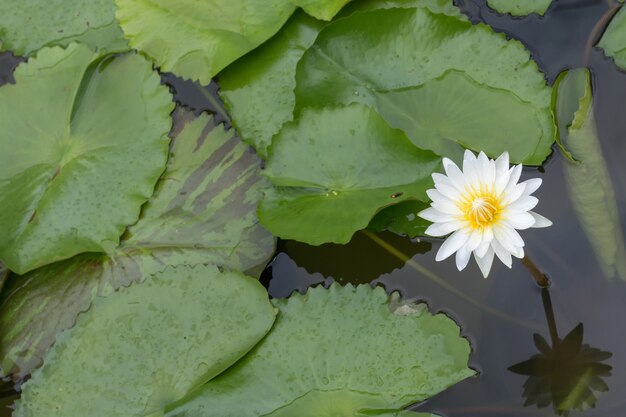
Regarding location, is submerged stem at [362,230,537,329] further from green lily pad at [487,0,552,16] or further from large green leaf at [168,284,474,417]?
green lily pad at [487,0,552,16]

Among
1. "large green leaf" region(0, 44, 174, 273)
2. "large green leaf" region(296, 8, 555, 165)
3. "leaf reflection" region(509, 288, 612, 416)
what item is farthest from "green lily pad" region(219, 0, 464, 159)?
"leaf reflection" region(509, 288, 612, 416)

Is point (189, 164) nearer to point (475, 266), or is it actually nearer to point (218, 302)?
point (218, 302)

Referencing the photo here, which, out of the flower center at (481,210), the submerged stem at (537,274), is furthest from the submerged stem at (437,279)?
the flower center at (481,210)

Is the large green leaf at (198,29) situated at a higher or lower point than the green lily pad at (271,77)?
higher

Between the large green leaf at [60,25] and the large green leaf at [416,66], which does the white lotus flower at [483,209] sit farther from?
the large green leaf at [60,25]

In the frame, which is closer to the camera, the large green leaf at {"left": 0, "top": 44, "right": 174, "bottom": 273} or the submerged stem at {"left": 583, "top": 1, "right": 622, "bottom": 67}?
the large green leaf at {"left": 0, "top": 44, "right": 174, "bottom": 273}

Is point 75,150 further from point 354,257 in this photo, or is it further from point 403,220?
point 403,220

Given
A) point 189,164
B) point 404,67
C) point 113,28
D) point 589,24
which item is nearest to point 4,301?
point 189,164
